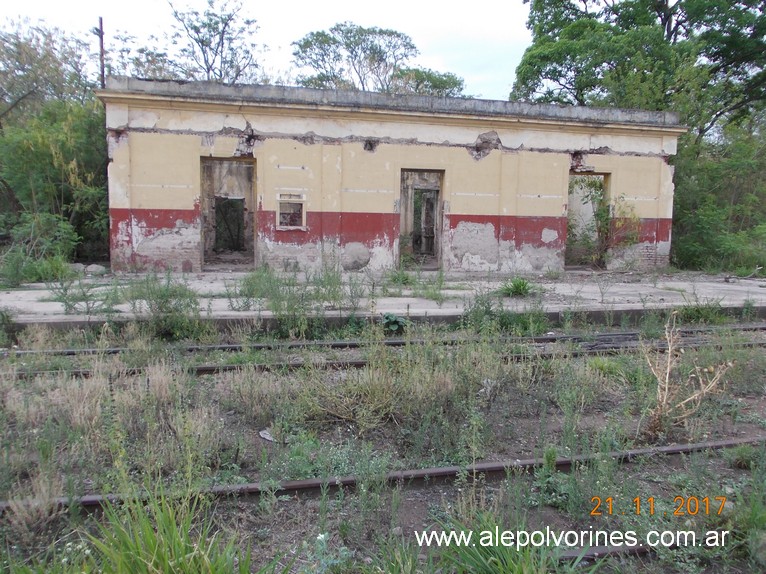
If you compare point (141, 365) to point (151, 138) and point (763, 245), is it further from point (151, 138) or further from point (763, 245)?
point (763, 245)

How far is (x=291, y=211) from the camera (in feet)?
47.8

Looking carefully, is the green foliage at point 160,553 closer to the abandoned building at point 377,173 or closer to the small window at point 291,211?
the abandoned building at point 377,173

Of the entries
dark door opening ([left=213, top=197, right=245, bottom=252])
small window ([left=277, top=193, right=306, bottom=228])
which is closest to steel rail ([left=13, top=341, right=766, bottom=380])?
small window ([left=277, top=193, right=306, bottom=228])

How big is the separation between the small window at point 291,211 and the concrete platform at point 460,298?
2049mm

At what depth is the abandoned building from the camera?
13.5m

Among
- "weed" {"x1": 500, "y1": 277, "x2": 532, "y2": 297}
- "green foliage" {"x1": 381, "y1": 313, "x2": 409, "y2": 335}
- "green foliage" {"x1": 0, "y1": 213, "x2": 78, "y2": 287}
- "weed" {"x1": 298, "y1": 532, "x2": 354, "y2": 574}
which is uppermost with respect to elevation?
"green foliage" {"x1": 0, "y1": 213, "x2": 78, "y2": 287}

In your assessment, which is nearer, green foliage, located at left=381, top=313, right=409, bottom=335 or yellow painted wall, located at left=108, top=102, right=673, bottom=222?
green foliage, located at left=381, top=313, right=409, bottom=335

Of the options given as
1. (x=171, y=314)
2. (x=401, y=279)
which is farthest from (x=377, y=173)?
(x=171, y=314)

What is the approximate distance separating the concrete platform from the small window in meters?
2.05

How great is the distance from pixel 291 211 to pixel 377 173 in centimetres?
259

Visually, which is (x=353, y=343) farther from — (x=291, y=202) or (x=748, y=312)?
(x=291, y=202)

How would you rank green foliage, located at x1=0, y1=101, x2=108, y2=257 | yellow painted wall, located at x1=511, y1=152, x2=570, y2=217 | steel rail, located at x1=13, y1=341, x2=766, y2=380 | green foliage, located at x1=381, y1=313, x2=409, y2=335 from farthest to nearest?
1. yellow painted wall, located at x1=511, y1=152, x2=570, y2=217
2. green foliage, located at x1=0, y1=101, x2=108, y2=257
3. green foliage, located at x1=381, y1=313, x2=409, y2=335
4. steel rail, located at x1=13, y1=341, x2=766, y2=380

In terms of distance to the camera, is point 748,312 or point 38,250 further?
point 38,250

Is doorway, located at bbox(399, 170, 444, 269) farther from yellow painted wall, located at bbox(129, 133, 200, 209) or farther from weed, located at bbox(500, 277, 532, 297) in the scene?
weed, located at bbox(500, 277, 532, 297)
